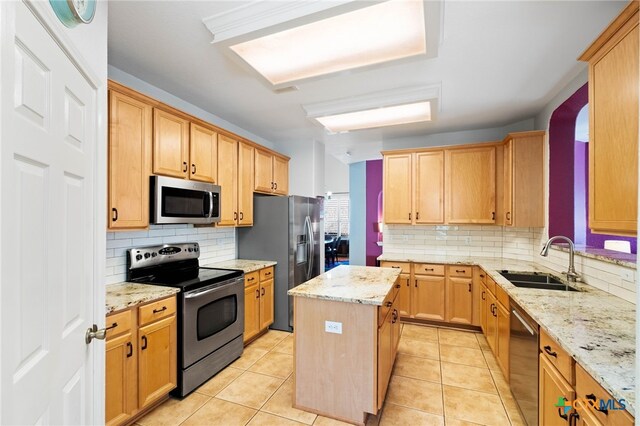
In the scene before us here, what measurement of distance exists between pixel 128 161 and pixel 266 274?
6.36ft

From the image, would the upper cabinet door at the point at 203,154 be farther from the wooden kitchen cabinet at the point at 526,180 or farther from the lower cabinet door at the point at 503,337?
the wooden kitchen cabinet at the point at 526,180

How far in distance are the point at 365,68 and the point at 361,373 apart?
6.76ft

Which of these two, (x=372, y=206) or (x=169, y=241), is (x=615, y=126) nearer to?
(x=169, y=241)

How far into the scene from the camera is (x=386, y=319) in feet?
7.34

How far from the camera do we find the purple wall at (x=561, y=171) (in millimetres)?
3111

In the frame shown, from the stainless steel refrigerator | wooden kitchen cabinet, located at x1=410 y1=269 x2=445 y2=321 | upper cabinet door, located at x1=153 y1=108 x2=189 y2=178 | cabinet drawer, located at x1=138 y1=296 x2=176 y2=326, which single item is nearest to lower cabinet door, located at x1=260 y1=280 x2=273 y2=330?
the stainless steel refrigerator

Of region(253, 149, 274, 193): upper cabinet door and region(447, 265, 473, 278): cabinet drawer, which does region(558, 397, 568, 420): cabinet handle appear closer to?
region(447, 265, 473, 278): cabinet drawer

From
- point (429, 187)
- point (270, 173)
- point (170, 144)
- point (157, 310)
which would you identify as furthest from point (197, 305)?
point (429, 187)

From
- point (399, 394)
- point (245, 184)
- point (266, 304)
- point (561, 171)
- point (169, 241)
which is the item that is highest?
point (561, 171)

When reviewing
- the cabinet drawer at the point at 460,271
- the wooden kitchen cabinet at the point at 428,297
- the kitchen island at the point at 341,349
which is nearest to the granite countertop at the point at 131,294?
the kitchen island at the point at 341,349

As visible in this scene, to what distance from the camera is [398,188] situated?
13.9 ft

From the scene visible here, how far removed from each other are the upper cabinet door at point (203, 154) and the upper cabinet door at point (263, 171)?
0.72 m

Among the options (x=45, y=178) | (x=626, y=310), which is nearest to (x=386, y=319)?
(x=626, y=310)

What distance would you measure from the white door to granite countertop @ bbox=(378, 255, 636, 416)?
1.78 meters
